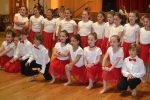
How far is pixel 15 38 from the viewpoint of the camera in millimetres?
5391

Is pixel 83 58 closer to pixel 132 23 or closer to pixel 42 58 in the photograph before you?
pixel 42 58

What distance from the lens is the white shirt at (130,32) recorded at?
477 cm

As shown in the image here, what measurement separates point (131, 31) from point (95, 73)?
96 centimetres

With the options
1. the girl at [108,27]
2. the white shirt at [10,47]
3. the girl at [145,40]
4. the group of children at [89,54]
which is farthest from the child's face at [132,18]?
the white shirt at [10,47]

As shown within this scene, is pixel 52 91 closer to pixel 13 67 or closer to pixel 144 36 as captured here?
Answer: pixel 13 67

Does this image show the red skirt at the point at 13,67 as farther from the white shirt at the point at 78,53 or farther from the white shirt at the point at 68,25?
the white shirt at the point at 78,53

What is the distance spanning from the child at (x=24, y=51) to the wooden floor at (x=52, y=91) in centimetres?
30

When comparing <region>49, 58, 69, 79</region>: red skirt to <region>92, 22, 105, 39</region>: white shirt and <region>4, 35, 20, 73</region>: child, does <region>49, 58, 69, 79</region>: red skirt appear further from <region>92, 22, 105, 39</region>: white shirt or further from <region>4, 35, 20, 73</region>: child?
<region>92, 22, 105, 39</region>: white shirt

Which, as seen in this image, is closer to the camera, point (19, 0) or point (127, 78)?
point (127, 78)

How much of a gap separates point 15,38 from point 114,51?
77.5 inches

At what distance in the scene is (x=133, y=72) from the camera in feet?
13.3

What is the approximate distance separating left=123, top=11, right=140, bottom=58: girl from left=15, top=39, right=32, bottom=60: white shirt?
5.16 ft

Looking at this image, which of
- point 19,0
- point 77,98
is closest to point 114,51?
point 77,98

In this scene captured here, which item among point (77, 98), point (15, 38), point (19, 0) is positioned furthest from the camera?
point (19, 0)
